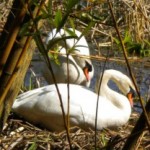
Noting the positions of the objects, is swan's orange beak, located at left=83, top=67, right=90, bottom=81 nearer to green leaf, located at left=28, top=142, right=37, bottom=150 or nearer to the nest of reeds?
the nest of reeds

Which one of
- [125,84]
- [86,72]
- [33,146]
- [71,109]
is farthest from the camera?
[86,72]

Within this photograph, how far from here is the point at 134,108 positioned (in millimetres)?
5168

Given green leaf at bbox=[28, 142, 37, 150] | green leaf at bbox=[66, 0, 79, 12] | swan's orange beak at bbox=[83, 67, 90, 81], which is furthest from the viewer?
swan's orange beak at bbox=[83, 67, 90, 81]

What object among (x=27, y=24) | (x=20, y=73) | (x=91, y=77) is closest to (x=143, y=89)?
(x=91, y=77)

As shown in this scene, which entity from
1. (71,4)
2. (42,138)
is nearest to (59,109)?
(42,138)

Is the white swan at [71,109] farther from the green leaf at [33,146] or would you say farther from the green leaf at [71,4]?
the green leaf at [71,4]

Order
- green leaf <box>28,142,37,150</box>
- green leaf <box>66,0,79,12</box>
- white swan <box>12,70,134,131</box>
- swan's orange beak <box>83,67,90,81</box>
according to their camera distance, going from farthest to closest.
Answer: swan's orange beak <box>83,67,90,81</box> < white swan <box>12,70,134,131</box> < green leaf <box>28,142,37,150</box> < green leaf <box>66,0,79,12</box>

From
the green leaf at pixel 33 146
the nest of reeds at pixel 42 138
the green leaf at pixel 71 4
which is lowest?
the nest of reeds at pixel 42 138

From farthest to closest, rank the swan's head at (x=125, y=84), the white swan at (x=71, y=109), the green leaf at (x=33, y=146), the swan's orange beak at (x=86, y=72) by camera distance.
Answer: the swan's orange beak at (x=86, y=72)
the swan's head at (x=125, y=84)
the white swan at (x=71, y=109)
the green leaf at (x=33, y=146)

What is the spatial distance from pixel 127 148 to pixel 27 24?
14.0 inches

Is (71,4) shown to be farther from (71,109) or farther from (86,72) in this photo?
(86,72)

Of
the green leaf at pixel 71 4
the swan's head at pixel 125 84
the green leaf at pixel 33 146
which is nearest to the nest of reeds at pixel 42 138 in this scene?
the green leaf at pixel 33 146

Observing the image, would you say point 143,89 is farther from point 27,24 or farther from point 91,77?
point 27,24

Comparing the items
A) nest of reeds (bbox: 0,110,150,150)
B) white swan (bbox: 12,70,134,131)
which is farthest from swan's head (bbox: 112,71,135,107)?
nest of reeds (bbox: 0,110,150,150)
